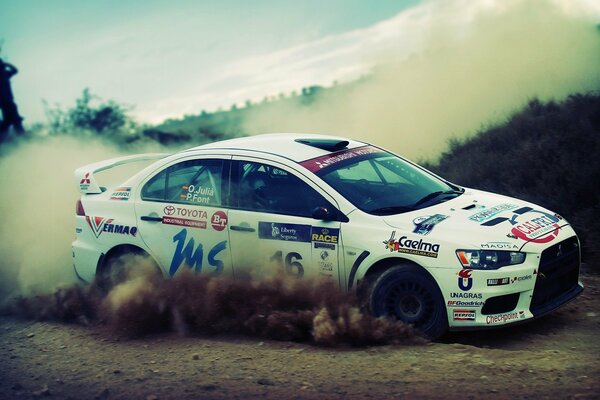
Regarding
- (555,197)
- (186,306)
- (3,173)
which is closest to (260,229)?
(186,306)

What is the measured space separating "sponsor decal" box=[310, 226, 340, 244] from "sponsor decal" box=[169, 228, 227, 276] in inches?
36.8

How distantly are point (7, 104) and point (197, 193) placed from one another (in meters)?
15.0

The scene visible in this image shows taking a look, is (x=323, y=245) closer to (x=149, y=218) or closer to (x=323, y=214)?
(x=323, y=214)

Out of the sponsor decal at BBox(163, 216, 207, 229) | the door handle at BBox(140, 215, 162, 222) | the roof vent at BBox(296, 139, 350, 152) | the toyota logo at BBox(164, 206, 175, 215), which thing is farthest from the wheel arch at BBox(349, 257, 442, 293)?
the door handle at BBox(140, 215, 162, 222)

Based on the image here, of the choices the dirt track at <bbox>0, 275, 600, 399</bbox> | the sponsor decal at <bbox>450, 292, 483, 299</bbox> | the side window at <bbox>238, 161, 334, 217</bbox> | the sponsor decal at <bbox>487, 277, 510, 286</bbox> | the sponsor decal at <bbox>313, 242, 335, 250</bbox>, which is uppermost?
the side window at <bbox>238, 161, 334, 217</bbox>

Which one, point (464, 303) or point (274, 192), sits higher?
point (274, 192)

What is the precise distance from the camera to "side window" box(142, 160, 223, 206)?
6855 millimetres

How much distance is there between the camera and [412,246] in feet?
18.8

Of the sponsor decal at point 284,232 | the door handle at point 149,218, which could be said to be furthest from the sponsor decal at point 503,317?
the door handle at point 149,218

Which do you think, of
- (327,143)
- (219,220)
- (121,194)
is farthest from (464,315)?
(121,194)

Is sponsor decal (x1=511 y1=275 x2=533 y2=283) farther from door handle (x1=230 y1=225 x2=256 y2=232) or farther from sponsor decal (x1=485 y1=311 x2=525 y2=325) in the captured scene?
door handle (x1=230 y1=225 x2=256 y2=232)

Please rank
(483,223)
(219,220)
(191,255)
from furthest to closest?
(191,255) < (219,220) < (483,223)

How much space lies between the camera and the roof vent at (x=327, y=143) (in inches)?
273

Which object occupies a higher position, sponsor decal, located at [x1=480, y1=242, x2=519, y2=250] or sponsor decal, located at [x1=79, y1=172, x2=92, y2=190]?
sponsor decal, located at [x1=79, y1=172, x2=92, y2=190]
